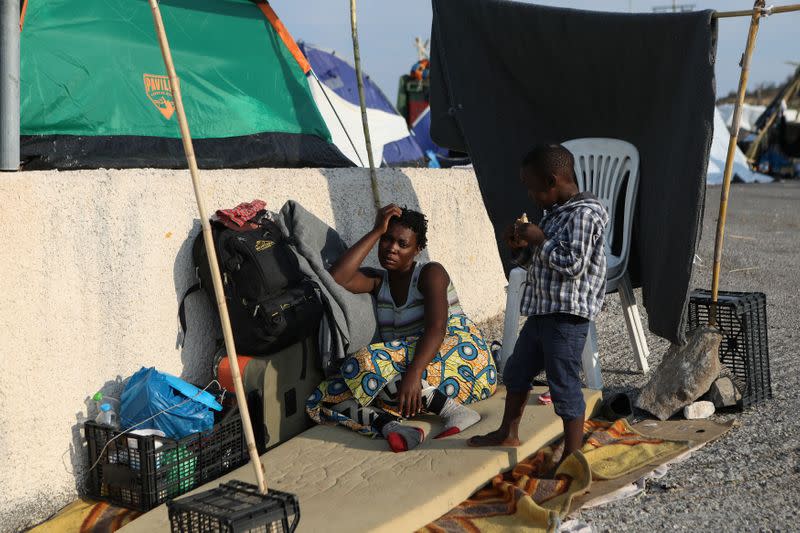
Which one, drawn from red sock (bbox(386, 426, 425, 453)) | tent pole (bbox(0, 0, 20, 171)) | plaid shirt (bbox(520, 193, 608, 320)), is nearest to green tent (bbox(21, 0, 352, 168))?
tent pole (bbox(0, 0, 20, 171))

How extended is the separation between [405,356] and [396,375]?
12 cm

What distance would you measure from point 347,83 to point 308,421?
5.51 m

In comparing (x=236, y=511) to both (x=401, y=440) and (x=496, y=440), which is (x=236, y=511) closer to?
(x=401, y=440)

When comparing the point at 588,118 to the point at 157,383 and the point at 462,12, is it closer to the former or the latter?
the point at 462,12

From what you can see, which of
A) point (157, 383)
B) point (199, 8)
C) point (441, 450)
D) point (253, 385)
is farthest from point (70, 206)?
point (199, 8)

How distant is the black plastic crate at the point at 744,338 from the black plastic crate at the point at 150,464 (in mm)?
2403

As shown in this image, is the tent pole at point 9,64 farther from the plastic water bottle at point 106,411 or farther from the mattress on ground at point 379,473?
the mattress on ground at point 379,473

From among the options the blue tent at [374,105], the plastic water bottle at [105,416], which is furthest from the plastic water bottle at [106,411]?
the blue tent at [374,105]

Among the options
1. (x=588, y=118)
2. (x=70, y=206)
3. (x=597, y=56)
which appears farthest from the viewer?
(x=588, y=118)

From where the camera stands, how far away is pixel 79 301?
10.5 feet

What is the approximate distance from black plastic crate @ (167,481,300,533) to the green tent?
2.22 meters

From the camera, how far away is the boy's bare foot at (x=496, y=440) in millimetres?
3408

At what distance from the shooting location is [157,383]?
3.28 m

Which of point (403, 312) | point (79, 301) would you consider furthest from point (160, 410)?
point (403, 312)
